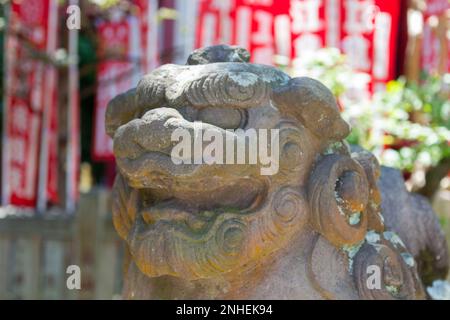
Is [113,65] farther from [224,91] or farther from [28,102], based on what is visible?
[224,91]

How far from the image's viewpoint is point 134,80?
600 centimetres

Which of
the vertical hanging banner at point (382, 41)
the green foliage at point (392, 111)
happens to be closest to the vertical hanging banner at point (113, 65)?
the vertical hanging banner at point (382, 41)

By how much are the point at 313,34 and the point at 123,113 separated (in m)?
2.68

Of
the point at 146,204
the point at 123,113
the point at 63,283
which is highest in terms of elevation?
the point at 123,113

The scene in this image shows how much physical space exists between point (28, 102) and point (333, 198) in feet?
13.0

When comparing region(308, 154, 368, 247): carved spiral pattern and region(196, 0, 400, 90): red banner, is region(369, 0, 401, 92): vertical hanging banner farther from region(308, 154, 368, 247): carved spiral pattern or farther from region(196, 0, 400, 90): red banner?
region(308, 154, 368, 247): carved spiral pattern

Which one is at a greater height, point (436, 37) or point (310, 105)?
point (436, 37)

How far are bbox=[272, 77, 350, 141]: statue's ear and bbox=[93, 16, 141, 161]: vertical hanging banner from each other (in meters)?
3.97

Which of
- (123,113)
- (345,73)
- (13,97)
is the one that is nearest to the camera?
(123,113)

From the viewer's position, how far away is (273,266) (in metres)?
1.92

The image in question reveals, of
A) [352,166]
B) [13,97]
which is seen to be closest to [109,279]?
[13,97]

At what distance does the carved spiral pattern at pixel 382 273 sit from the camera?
6.40 ft

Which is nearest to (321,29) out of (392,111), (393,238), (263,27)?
(263,27)
